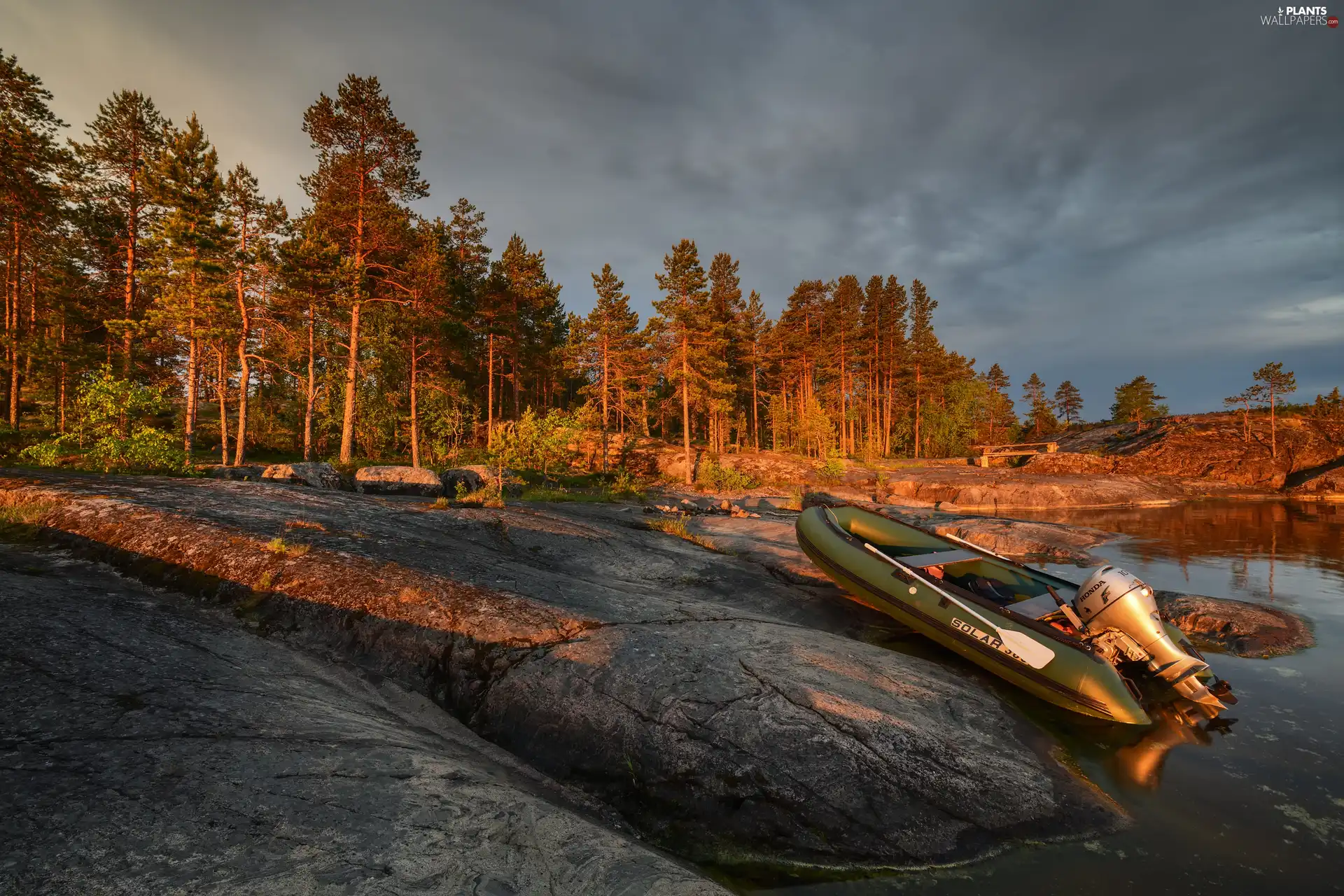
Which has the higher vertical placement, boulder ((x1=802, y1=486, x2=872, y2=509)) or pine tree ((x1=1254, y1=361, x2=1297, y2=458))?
pine tree ((x1=1254, y1=361, x2=1297, y2=458))

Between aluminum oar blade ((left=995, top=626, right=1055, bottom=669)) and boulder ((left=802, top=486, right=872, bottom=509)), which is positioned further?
boulder ((left=802, top=486, right=872, bottom=509))

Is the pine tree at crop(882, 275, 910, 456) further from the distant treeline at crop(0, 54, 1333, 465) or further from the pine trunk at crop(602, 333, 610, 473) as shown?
the pine trunk at crop(602, 333, 610, 473)

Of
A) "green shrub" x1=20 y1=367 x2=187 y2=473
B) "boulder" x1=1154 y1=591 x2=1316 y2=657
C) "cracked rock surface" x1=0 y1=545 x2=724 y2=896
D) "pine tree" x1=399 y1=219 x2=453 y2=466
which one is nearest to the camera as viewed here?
"cracked rock surface" x1=0 y1=545 x2=724 y2=896

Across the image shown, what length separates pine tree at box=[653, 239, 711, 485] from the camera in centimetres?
3338

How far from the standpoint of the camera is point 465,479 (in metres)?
18.3

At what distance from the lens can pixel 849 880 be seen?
4035mm

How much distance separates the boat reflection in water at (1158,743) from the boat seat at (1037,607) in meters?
1.70

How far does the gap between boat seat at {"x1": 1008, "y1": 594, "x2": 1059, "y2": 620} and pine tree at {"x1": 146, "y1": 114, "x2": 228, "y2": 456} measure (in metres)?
27.5

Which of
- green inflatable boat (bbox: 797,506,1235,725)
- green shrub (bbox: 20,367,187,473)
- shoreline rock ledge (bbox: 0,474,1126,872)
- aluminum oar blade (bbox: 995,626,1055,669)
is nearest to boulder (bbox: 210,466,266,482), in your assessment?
green shrub (bbox: 20,367,187,473)

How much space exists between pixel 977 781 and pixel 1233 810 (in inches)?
112

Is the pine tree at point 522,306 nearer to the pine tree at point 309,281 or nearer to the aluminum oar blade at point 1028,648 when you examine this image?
the pine tree at point 309,281

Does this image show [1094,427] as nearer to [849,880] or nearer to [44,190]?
[849,880]

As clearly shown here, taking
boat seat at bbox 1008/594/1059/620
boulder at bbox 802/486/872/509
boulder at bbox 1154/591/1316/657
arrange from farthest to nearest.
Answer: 1. boulder at bbox 802/486/872/509
2. boulder at bbox 1154/591/1316/657
3. boat seat at bbox 1008/594/1059/620

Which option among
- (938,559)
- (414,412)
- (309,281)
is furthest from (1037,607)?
(414,412)
